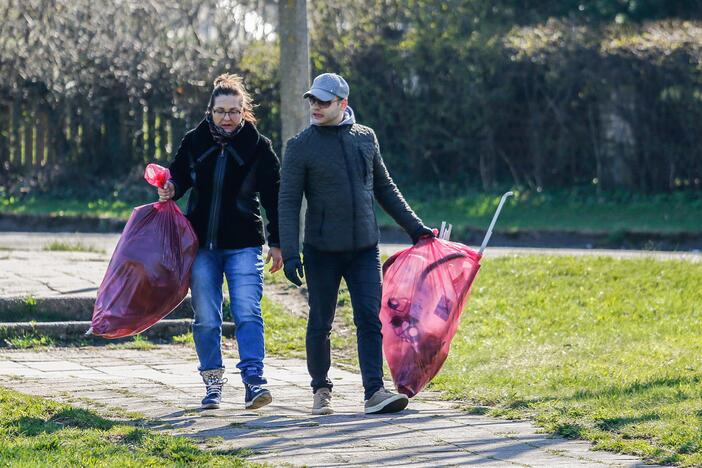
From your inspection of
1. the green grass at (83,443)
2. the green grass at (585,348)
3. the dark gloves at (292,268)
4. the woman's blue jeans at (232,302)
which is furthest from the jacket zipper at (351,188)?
the green grass at (83,443)

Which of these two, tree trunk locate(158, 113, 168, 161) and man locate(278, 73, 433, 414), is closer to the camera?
man locate(278, 73, 433, 414)

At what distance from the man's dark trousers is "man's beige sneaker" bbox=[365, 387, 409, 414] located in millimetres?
62

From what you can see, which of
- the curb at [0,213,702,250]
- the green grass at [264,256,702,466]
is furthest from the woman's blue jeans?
the curb at [0,213,702,250]

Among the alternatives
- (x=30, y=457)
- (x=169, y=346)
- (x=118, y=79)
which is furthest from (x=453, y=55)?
(x=30, y=457)

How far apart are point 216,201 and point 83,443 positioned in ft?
5.58

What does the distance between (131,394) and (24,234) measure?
987cm

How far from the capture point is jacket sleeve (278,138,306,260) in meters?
6.76

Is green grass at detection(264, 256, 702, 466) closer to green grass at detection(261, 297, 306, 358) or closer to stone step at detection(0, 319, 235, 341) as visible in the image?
green grass at detection(261, 297, 306, 358)

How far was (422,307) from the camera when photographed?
726 centimetres

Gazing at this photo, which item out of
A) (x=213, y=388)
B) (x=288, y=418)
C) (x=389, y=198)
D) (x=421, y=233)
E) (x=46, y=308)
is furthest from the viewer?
(x=46, y=308)

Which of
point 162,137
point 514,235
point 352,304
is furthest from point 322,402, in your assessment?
point 162,137

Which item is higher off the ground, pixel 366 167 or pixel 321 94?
pixel 321 94

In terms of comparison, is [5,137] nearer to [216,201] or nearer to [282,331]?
[282,331]

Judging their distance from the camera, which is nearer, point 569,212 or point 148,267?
point 148,267
